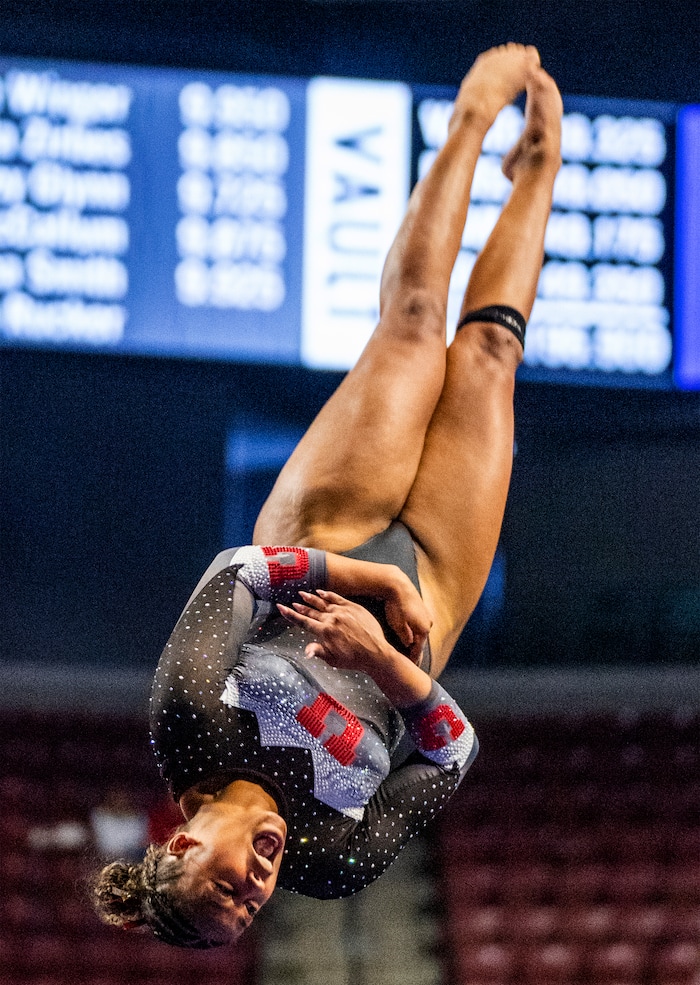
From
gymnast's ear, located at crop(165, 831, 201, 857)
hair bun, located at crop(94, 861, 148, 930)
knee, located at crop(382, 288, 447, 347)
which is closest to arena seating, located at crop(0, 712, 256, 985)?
hair bun, located at crop(94, 861, 148, 930)

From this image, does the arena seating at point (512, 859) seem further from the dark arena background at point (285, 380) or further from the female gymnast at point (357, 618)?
the female gymnast at point (357, 618)

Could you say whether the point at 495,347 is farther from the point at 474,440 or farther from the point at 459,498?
the point at 459,498

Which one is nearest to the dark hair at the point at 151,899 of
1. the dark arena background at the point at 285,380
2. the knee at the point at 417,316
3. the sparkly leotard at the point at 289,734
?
the sparkly leotard at the point at 289,734

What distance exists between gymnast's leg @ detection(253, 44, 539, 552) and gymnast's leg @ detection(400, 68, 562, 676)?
0.04 m

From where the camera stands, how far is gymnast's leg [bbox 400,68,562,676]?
6.42 ft

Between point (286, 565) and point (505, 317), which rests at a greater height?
point (505, 317)

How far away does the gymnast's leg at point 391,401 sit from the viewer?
6.23ft

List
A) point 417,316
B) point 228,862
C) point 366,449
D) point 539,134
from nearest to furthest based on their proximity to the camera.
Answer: point 228,862
point 366,449
point 417,316
point 539,134

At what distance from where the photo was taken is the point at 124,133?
3.93m

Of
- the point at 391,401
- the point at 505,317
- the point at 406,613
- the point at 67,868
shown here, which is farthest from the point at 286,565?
the point at 67,868

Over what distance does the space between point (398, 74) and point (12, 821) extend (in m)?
3.07

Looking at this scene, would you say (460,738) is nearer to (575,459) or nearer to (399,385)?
(399,385)

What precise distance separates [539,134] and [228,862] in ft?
5.35

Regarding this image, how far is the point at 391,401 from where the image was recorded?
6.41 ft
